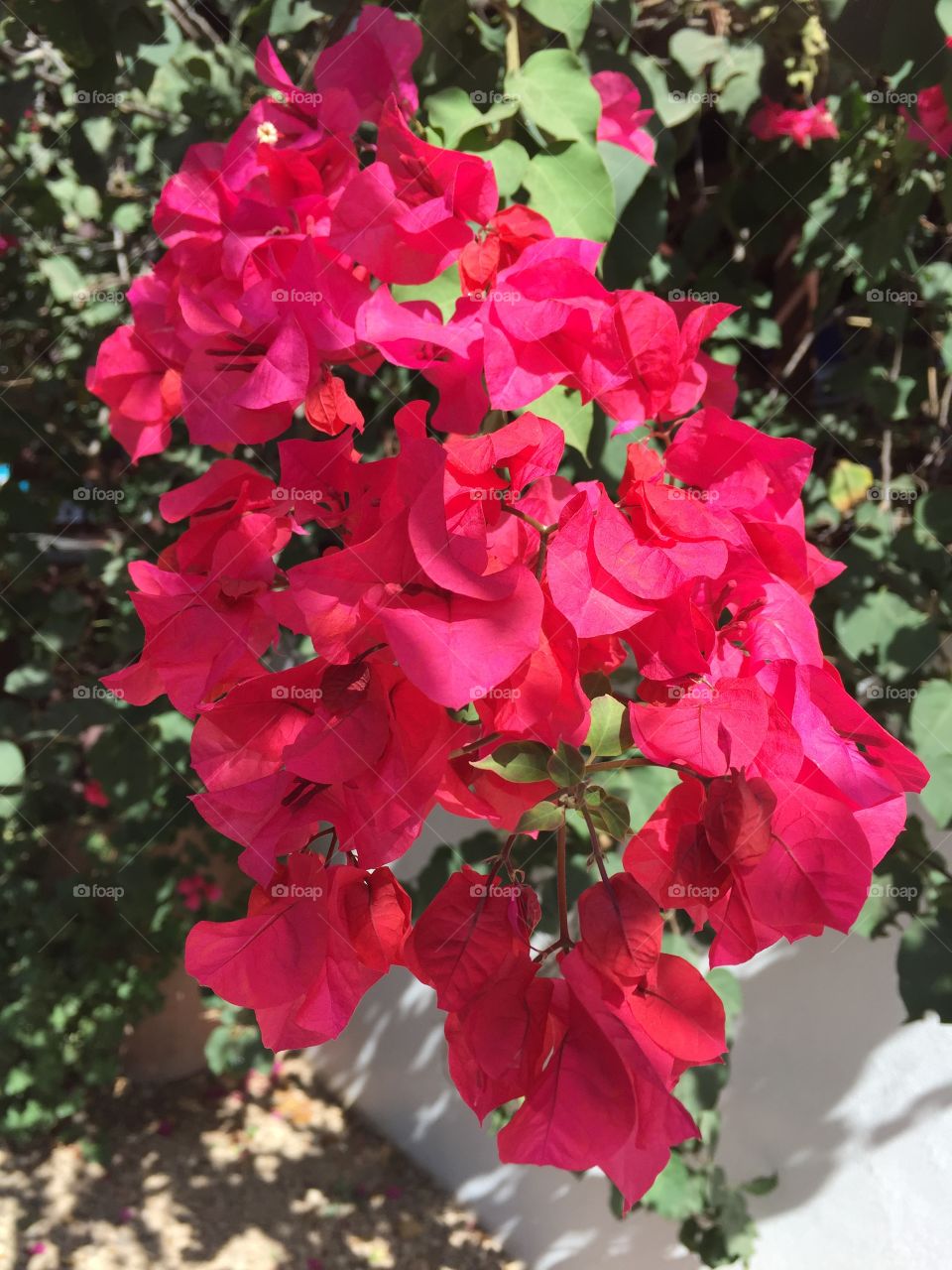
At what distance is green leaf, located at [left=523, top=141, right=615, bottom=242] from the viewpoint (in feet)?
2.17

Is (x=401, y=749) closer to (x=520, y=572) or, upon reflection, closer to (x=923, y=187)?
(x=520, y=572)

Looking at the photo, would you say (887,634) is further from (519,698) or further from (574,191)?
(519,698)

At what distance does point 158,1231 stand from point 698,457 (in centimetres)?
264

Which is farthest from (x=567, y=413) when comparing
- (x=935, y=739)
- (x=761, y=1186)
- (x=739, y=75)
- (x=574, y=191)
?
(x=761, y=1186)

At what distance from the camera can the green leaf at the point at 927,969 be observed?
3.15ft

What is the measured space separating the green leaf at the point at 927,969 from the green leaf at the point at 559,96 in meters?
0.85

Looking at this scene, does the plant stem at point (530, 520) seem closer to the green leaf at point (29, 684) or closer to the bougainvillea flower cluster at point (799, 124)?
the bougainvillea flower cluster at point (799, 124)

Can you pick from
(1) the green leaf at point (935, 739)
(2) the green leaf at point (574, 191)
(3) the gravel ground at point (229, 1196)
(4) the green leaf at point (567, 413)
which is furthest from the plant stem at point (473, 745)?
(3) the gravel ground at point (229, 1196)

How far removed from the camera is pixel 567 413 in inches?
25.6

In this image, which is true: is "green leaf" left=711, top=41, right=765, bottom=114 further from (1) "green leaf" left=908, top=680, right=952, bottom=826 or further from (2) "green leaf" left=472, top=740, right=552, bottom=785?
(2) "green leaf" left=472, top=740, right=552, bottom=785

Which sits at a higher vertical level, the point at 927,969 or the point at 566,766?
the point at 566,766

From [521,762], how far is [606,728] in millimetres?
57

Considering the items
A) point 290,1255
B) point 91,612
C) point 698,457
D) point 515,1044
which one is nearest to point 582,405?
point 698,457

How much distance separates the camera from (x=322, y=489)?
523mm
